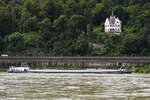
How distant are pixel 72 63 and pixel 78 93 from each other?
197 feet

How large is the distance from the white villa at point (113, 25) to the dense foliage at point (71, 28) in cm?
196

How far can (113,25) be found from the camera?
509ft

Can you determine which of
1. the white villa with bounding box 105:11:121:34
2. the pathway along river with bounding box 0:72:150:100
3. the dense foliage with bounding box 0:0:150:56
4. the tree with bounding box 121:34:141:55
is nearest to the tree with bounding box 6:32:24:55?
the dense foliage with bounding box 0:0:150:56

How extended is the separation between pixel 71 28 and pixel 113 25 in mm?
12455


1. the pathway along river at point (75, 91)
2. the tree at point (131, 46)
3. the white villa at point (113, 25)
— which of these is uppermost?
the white villa at point (113, 25)

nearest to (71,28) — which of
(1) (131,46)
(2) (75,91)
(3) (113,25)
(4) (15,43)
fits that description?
(3) (113,25)

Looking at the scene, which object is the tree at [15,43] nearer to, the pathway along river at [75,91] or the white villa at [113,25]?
the white villa at [113,25]

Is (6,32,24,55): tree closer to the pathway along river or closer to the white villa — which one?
the white villa

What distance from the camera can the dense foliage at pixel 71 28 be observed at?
137750 millimetres

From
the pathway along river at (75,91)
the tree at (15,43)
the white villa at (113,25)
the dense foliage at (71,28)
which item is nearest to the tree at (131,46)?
the dense foliage at (71,28)

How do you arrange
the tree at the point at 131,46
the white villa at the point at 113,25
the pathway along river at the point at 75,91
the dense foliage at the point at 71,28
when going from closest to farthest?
the pathway along river at the point at 75,91
the tree at the point at 131,46
the dense foliage at the point at 71,28
the white villa at the point at 113,25

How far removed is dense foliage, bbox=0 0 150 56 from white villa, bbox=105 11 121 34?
196 cm

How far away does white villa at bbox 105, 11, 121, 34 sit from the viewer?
507 feet

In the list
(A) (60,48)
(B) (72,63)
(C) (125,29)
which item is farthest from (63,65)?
(C) (125,29)
